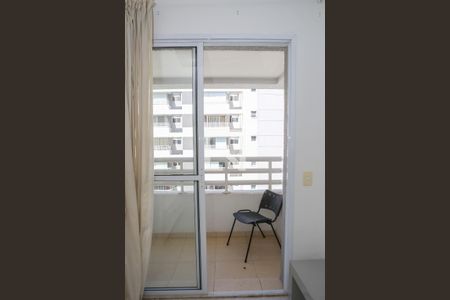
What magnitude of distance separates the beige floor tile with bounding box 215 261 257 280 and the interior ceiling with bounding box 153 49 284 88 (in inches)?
71.3

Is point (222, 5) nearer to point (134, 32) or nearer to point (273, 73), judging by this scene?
point (134, 32)

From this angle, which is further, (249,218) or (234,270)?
(249,218)

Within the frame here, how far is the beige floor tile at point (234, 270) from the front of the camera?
2016 mm

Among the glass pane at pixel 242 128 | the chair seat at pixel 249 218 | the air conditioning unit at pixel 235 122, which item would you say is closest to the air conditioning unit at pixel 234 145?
the glass pane at pixel 242 128

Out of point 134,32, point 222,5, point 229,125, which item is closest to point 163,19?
point 134,32

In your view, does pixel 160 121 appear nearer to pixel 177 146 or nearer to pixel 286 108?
pixel 177 146

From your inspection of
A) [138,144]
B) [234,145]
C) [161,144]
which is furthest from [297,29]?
[234,145]

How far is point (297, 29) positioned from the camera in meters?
1.64

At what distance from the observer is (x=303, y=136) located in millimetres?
1705

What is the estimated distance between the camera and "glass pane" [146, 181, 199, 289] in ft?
5.83

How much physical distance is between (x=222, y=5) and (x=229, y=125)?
1.87 metres

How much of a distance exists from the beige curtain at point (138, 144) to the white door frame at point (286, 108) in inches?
6.6

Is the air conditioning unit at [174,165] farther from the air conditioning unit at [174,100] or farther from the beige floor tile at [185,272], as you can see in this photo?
the beige floor tile at [185,272]

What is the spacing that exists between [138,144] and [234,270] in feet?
5.08
